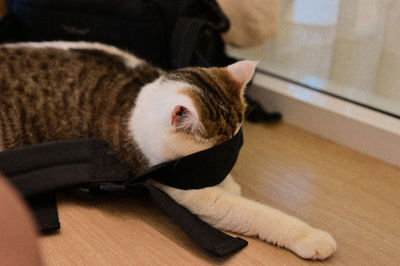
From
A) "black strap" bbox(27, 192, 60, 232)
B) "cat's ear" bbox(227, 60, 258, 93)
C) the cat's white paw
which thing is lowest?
the cat's white paw

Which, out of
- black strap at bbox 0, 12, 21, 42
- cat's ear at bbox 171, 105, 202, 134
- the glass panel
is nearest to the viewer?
cat's ear at bbox 171, 105, 202, 134

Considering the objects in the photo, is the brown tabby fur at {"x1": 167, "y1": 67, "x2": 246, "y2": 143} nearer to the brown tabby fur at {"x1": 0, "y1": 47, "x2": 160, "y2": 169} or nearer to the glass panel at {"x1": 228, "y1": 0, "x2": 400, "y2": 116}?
the brown tabby fur at {"x1": 0, "y1": 47, "x2": 160, "y2": 169}

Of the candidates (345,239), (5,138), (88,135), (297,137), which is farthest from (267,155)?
(5,138)

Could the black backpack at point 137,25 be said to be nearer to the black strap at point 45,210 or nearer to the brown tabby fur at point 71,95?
the brown tabby fur at point 71,95

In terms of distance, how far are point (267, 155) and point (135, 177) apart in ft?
1.34

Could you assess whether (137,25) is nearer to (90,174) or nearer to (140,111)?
(140,111)

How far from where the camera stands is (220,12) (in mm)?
1142

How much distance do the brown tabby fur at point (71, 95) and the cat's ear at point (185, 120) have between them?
0.14m

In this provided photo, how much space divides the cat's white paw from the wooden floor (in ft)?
0.05

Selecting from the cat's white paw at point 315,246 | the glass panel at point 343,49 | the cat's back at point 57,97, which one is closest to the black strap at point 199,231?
the cat's white paw at point 315,246

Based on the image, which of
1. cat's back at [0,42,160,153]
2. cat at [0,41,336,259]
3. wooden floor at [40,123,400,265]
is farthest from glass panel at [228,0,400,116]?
cat's back at [0,42,160,153]

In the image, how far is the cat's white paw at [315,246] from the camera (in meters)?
0.74

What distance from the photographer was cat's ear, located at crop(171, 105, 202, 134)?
0.73 m

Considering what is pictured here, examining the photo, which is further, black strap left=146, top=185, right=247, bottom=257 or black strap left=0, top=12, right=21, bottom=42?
black strap left=0, top=12, right=21, bottom=42
